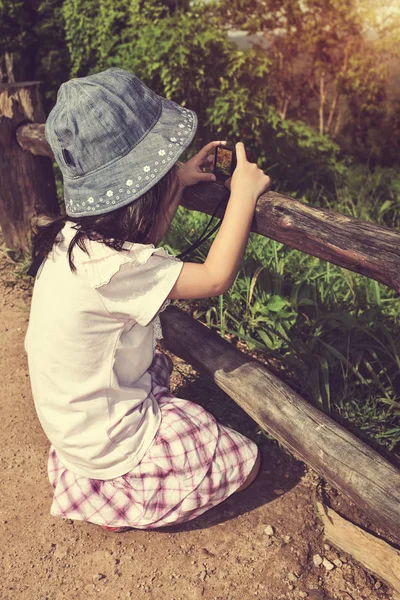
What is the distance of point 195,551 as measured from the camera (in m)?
1.95

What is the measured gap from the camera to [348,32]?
5.89m

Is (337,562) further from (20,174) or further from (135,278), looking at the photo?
(20,174)

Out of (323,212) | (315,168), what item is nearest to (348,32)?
(315,168)

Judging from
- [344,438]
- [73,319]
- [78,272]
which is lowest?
[344,438]

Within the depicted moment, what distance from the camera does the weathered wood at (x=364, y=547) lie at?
5.97 ft

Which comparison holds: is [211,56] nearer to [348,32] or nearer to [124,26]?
[124,26]

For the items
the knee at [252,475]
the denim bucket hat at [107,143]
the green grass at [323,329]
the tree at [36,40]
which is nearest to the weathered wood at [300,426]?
the knee at [252,475]

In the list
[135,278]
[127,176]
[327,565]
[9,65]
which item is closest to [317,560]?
[327,565]

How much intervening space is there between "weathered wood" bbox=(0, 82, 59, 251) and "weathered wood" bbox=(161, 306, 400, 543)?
4.73 ft

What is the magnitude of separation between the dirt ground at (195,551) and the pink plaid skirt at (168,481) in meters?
0.11

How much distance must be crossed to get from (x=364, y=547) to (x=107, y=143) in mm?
1447

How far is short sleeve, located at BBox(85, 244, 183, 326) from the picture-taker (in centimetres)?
161

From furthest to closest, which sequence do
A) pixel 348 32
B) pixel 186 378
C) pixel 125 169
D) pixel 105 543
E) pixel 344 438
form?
1. pixel 348 32
2. pixel 186 378
3. pixel 105 543
4. pixel 344 438
5. pixel 125 169

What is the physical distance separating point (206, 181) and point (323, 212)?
392mm
